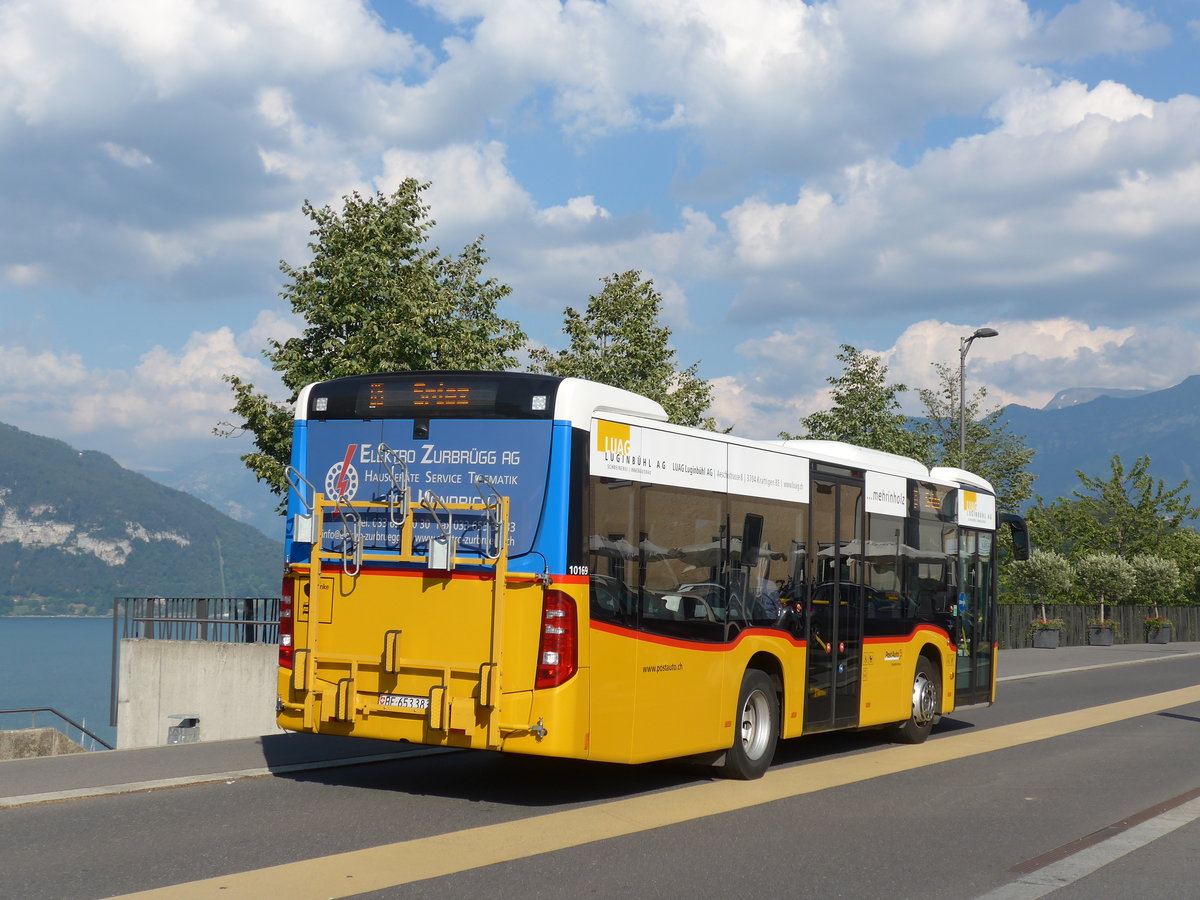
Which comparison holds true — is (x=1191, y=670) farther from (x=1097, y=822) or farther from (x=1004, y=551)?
(x=1097, y=822)

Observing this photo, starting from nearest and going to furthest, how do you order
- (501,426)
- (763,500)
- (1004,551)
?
1. (501,426)
2. (763,500)
3. (1004,551)

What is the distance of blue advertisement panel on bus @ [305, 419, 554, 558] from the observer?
930cm

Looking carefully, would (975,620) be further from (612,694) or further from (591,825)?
(591,825)

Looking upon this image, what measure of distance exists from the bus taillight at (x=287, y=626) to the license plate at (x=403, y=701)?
0.94 meters

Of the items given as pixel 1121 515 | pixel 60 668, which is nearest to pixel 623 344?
pixel 1121 515

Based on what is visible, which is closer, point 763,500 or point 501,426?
point 501,426

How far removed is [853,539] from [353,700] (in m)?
5.38

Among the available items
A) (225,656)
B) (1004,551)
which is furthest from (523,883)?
(225,656)

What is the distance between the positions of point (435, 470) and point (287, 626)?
1722 mm

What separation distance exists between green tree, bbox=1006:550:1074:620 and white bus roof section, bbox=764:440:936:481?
33.4 metres

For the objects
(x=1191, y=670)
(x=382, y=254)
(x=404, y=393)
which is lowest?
(x=1191, y=670)

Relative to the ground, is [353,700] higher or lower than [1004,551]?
lower

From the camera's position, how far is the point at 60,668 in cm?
13462

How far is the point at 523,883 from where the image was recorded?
706cm
